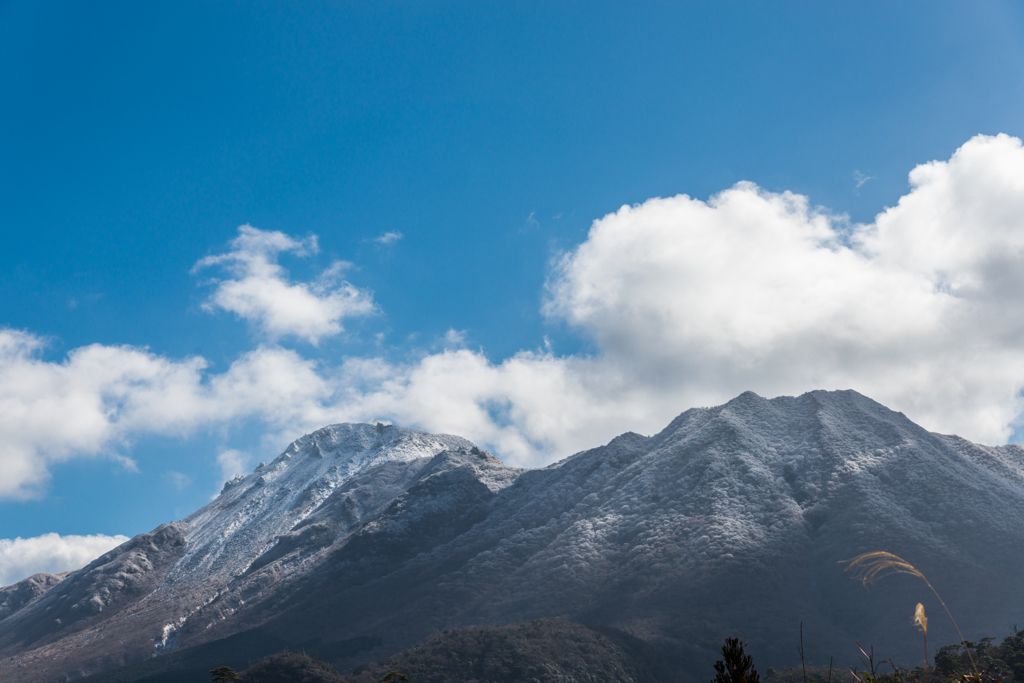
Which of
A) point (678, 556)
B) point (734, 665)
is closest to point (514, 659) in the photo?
point (678, 556)

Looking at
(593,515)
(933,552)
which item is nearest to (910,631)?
(933,552)

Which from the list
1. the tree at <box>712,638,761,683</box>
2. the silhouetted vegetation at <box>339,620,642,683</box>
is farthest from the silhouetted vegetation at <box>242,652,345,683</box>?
the tree at <box>712,638,761,683</box>

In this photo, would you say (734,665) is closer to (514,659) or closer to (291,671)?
(514,659)

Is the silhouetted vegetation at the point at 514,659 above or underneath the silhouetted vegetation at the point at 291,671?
underneath

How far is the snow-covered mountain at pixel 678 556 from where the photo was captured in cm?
11200

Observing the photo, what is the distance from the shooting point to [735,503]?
140875mm

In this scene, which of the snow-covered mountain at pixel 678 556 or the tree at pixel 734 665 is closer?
the tree at pixel 734 665

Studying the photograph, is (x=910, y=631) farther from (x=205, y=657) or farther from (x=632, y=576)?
(x=205, y=657)

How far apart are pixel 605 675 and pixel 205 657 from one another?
98353 millimetres

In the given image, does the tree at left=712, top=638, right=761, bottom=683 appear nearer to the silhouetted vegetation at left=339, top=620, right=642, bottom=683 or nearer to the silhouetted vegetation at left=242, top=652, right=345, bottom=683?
the silhouetted vegetation at left=339, top=620, right=642, bottom=683

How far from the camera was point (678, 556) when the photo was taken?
130 metres

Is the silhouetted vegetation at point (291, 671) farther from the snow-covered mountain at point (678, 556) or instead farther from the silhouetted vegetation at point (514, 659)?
the snow-covered mountain at point (678, 556)

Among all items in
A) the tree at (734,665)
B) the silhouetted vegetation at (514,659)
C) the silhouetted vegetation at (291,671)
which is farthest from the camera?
the silhouetted vegetation at (514,659)

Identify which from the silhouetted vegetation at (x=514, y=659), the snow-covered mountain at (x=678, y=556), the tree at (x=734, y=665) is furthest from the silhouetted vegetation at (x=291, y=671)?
the tree at (x=734, y=665)
